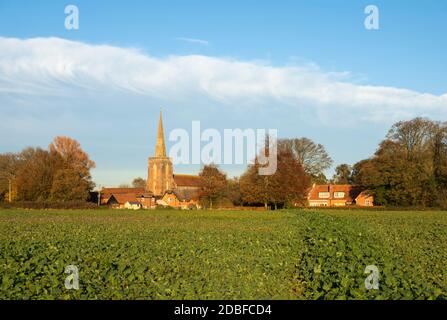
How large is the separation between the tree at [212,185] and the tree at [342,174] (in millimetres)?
46537

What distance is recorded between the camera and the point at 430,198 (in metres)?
71.2

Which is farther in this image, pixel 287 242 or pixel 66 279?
pixel 287 242

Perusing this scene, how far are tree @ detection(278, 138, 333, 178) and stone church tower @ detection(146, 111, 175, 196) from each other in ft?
180

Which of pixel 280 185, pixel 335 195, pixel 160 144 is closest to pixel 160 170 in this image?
pixel 160 144

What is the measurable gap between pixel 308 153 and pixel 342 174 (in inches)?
1702

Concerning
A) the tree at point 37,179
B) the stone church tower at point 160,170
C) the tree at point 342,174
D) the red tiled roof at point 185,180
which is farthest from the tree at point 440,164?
the red tiled roof at point 185,180

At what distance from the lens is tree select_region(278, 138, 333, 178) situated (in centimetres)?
8650

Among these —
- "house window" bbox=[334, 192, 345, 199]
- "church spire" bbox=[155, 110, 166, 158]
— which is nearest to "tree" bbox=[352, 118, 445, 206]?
"house window" bbox=[334, 192, 345, 199]

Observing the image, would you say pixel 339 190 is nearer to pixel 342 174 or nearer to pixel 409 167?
pixel 342 174

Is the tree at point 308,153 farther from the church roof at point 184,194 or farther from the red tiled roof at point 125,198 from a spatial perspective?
the red tiled roof at point 125,198

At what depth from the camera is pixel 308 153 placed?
285 ft
